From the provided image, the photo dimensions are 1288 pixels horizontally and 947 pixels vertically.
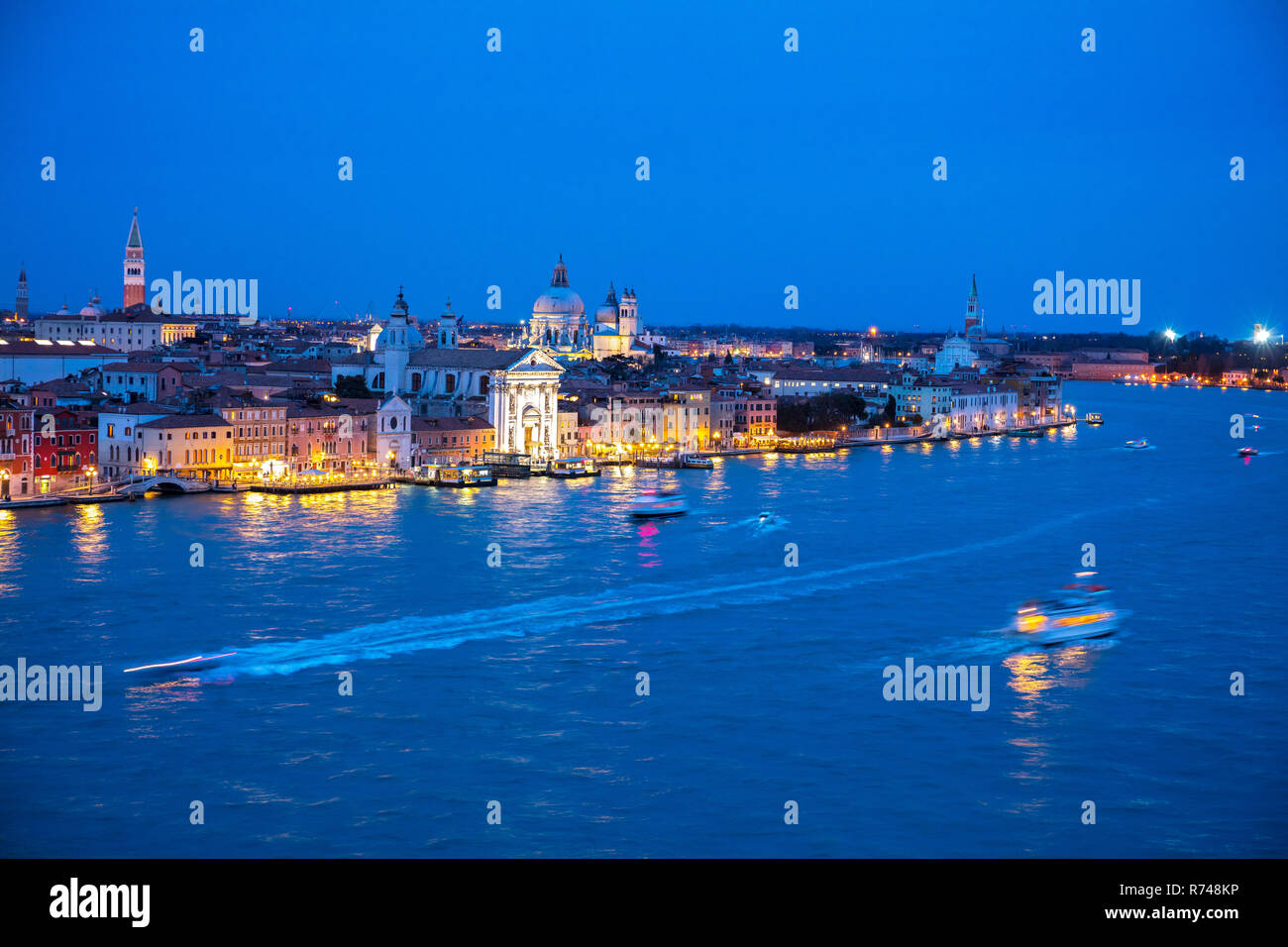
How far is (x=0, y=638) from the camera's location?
6.29 m

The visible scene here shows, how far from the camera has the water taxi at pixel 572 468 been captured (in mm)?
15250

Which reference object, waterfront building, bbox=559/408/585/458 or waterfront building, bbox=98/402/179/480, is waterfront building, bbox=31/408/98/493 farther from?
waterfront building, bbox=559/408/585/458

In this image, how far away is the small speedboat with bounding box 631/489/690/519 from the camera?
11.1 metres

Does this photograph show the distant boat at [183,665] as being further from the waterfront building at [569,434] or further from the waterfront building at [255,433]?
the waterfront building at [569,434]

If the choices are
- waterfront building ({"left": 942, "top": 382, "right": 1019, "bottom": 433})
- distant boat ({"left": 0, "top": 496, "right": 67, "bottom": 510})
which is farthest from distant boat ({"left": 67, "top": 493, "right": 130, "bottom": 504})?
waterfront building ({"left": 942, "top": 382, "right": 1019, "bottom": 433})

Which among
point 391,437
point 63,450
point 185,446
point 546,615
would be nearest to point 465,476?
point 391,437

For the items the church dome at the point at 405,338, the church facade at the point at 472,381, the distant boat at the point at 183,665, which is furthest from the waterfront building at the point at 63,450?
the distant boat at the point at 183,665

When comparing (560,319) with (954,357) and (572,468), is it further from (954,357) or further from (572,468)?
(572,468)

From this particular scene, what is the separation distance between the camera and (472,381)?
17.5 metres

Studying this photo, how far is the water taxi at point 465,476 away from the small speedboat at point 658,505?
211 centimetres

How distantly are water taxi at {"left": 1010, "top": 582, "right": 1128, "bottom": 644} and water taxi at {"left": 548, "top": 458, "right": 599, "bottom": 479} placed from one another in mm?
7970
